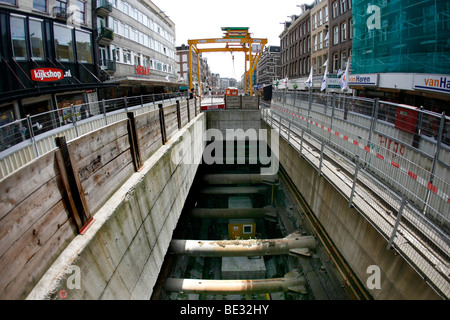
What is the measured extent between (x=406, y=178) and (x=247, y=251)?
5.72 m

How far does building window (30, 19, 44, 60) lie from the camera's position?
13.4 meters

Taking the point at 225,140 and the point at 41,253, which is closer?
the point at 41,253

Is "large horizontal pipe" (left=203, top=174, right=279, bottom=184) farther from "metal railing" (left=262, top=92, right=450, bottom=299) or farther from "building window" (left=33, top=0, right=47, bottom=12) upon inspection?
"building window" (left=33, top=0, right=47, bottom=12)

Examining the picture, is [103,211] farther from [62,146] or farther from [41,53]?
[41,53]

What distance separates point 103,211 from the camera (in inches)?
153

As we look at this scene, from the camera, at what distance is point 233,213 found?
549 inches

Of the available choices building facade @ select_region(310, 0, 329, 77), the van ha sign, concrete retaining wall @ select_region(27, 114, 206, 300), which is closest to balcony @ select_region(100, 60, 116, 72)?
concrete retaining wall @ select_region(27, 114, 206, 300)

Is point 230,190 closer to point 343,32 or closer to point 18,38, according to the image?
point 18,38

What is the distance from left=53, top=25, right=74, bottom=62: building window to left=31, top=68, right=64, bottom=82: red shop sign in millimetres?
1227

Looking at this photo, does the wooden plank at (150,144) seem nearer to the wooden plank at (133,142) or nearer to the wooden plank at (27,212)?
the wooden plank at (133,142)

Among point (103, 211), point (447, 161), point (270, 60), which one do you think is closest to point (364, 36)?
point (447, 161)

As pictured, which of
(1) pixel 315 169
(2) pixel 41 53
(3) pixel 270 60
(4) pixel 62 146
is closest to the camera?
(4) pixel 62 146

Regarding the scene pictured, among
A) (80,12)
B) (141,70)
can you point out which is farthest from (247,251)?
(141,70)
